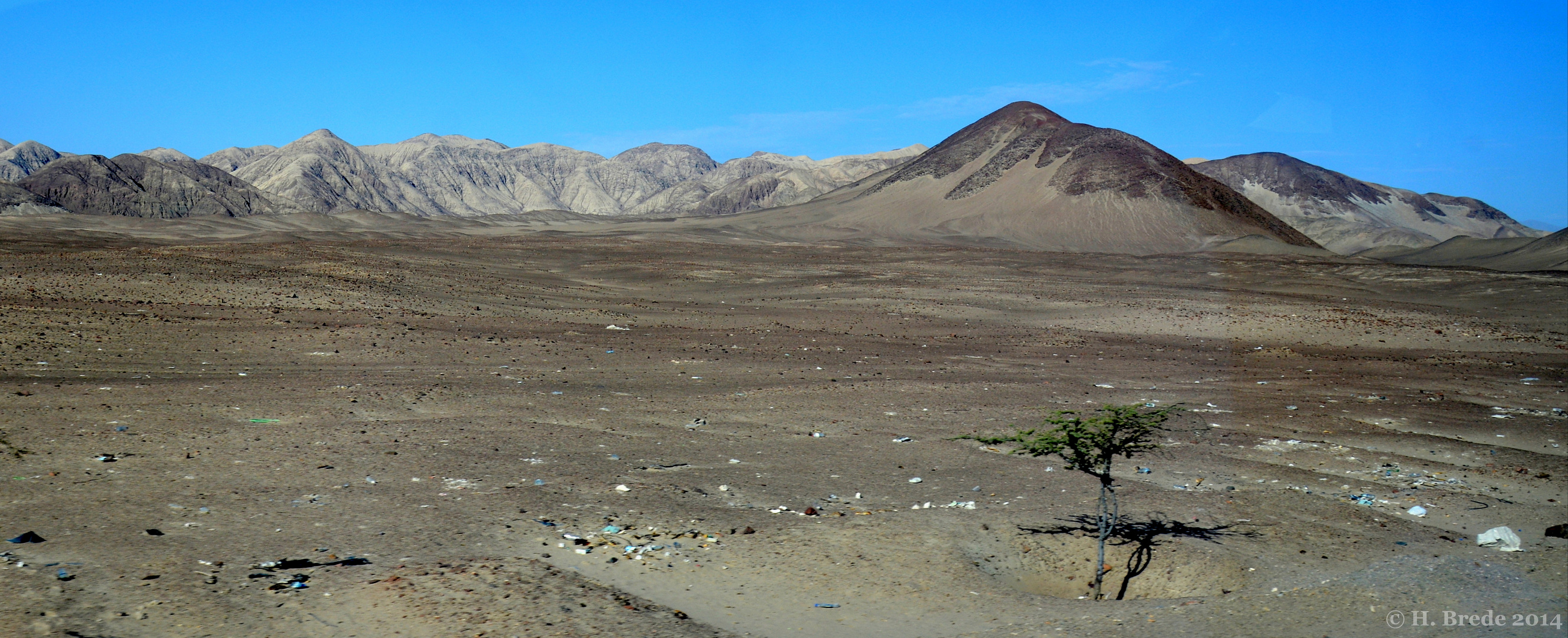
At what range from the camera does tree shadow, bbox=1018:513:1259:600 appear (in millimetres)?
8297

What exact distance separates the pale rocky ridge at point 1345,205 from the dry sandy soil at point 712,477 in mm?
144041

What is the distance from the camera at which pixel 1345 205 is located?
6412 inches

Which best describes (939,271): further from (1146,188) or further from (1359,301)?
(1146,188)

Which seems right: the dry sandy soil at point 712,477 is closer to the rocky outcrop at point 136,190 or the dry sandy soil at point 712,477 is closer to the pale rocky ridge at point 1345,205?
the rocky outcrop at point 136,190

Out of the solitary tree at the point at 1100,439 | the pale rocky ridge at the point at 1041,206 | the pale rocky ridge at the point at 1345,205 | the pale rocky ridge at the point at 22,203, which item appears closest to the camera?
the solitary tree at the point at 1100,439

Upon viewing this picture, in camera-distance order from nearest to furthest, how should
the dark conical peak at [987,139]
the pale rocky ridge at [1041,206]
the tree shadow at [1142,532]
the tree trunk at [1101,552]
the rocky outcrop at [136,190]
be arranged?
1. the tree trunk at [1101,552]
2. the tree shadow at [1142,532]
3. the pale rocky ridge at [1041,206]
4. the dark conical peak at [987,139]
5. the rocky outcrop at [136,190]

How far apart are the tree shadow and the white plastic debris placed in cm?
170

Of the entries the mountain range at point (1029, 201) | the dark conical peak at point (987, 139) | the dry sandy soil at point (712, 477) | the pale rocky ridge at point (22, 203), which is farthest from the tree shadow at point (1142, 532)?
the pale rocky ridge at point (22, 203)

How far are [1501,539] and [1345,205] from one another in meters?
178

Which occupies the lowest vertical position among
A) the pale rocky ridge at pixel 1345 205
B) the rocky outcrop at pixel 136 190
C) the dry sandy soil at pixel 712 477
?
the dry sandy soil at pixel 712 477

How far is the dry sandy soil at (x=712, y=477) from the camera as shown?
21.7ft

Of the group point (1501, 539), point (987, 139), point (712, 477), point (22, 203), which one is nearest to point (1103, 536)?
point (1501, 539)

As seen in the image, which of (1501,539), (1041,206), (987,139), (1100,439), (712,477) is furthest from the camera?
(987,139)

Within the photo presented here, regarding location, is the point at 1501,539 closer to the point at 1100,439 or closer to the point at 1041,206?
the point at 1100,439
